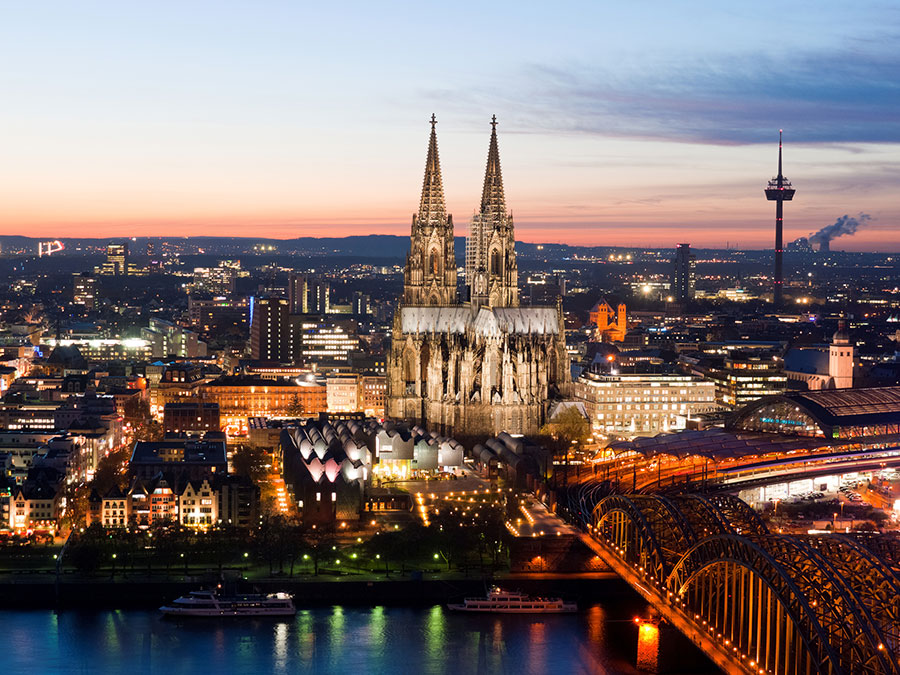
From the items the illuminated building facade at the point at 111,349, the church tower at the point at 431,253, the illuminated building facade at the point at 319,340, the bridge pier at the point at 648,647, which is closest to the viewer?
the bridge pier at the point at 648,647

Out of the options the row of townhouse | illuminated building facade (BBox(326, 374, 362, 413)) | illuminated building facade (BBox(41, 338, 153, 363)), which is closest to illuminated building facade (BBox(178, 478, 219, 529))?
the row of townhouse

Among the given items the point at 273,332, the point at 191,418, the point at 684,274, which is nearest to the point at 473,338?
the point at 191,418

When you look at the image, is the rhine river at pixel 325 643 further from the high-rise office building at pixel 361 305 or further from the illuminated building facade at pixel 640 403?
the high-rise office building at pixel 361 305

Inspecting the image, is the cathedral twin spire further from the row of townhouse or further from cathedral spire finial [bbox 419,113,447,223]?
the row of townhouse

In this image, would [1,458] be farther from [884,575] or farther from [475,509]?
[884,575]

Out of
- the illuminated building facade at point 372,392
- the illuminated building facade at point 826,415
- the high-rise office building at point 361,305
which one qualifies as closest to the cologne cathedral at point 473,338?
the illuminated building facade at point 826,415

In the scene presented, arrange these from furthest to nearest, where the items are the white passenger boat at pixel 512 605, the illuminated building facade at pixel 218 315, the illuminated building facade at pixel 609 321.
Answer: the illuminated building facade at pixel 218 315 < the illuminated building facade at pixel 609 321 < the white passenger boat at pixel 512 605
